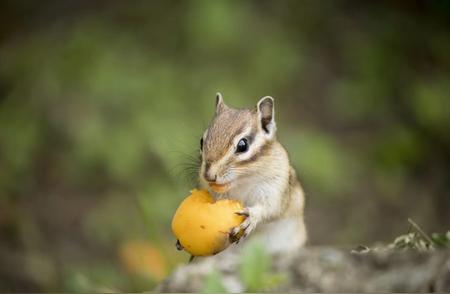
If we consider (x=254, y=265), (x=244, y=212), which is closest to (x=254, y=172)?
(x=244, y=212)

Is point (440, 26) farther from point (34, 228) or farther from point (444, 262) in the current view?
point (444, 262)

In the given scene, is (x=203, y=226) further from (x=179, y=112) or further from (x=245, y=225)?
(x=179, y=112)

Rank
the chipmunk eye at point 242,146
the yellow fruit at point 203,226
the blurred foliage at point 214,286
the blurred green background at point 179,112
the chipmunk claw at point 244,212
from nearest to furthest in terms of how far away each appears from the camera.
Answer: the blurred foliage at point 214,286, the yellow fruit at point 203,226, the chipmunk claw at point 244,212, the chipmunk eye at point 242,146, the blurred green background at point 179,112

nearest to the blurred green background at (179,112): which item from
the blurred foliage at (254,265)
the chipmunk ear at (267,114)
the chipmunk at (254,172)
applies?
the chipmunk at (254,172)

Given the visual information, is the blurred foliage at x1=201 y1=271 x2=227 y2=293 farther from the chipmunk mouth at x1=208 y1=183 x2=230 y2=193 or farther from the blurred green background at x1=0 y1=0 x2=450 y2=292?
the blurred green background at x1=0 y1=0 x2=450 y2=292

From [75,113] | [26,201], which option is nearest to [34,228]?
[26,201]

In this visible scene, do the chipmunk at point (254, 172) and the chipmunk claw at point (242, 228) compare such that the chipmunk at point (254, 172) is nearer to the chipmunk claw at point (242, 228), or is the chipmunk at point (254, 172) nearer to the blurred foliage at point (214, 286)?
the chipmunk claw at point (242, 228)

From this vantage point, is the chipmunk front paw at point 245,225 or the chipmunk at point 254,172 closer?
the chipmunk front paw at point 245,225
